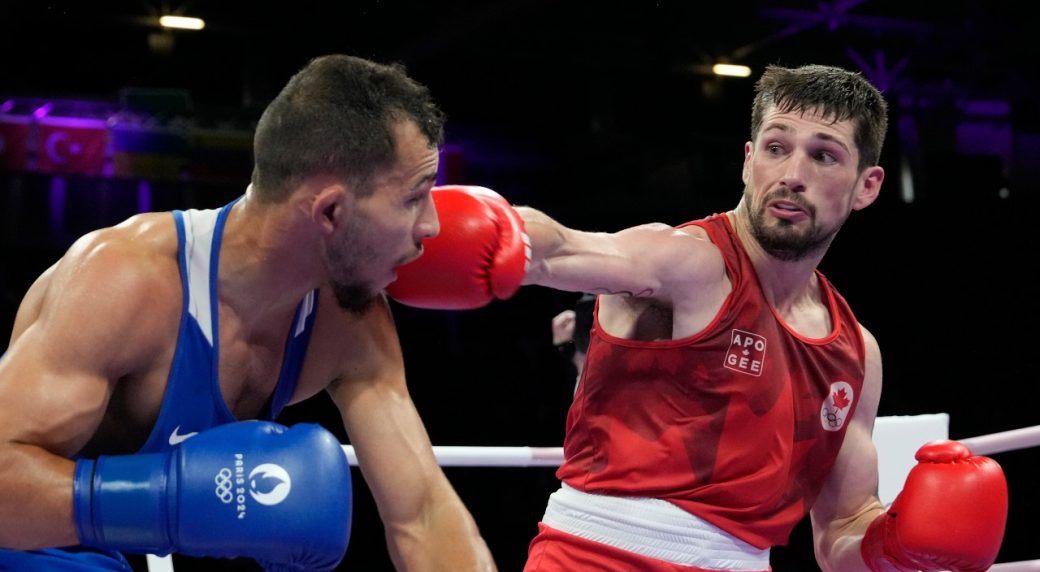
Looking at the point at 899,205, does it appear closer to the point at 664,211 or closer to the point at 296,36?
the point at 664,211

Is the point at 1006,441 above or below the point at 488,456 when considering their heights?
above

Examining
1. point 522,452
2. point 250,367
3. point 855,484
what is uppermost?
point 250,367

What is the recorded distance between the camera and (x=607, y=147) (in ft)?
34.7

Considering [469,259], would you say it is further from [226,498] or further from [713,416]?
[713,416]

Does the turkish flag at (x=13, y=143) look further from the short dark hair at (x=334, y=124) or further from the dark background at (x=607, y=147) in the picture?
the short dark hair at (x=334, y=124)

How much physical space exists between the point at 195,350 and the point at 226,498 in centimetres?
29

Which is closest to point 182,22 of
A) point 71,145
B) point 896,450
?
point 71,145

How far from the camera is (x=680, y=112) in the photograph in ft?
35.6

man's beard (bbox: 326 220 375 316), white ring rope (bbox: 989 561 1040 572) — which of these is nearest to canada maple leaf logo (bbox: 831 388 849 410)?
white ring rope (bbox: 989 561 1040 572)

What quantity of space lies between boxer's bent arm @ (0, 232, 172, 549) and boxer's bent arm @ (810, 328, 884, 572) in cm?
164

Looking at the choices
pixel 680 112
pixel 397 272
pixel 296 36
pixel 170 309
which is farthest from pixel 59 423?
pixel 680 112

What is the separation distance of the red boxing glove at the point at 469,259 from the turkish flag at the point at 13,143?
741 cm

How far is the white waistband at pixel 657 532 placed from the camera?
95.3 inches

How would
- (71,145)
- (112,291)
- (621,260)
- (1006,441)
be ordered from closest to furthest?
1. (112,291)
2. (621,260)
3. (1006,441)
4. (71,145)
